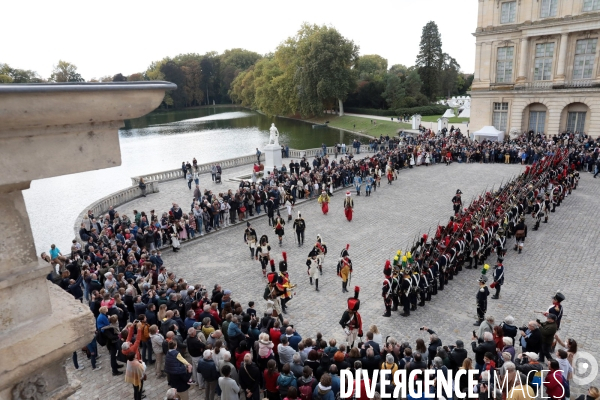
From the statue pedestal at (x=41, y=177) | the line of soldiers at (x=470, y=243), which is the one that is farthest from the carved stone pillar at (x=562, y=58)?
the statue pedestal at (x=41, y=177)

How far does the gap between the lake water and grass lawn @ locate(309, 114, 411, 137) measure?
264 cm

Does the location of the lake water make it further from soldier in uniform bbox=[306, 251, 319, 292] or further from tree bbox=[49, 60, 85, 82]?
soldier in uniform bbox=[306, 251, 319, 292]

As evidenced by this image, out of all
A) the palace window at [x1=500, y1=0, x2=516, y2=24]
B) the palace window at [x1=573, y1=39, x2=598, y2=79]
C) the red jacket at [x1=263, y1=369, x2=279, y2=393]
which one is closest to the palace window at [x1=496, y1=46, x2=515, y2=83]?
the palace window at [x1=500, y1=0, x2=516, y2=24]

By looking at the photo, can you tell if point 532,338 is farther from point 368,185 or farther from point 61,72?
point 368,185

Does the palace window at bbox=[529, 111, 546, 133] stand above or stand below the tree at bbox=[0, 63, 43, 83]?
below

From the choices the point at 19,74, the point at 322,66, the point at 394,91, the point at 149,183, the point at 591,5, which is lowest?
the point at 149,183

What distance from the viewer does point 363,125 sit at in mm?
70438

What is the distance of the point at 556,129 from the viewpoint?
140 ft

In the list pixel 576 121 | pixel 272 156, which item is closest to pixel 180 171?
pixel 272 156

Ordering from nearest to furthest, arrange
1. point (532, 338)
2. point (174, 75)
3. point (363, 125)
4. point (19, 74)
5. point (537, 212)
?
point (19, 74)
point (532, 338)
point (537, 212)
point (363, 125)
point (174, 75)

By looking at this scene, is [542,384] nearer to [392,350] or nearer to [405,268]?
[392,350]

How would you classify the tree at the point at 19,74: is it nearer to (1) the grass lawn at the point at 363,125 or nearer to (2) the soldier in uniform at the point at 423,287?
(2) the soldier in uniform at the point at 423,287

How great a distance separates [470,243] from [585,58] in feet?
116

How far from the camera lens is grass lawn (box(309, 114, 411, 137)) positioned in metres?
63.6
